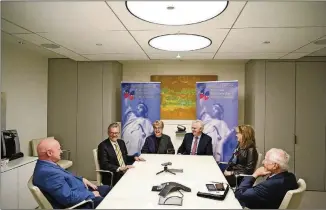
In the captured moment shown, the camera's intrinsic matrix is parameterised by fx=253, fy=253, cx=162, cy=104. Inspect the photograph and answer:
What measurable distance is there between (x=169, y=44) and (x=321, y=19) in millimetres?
1826

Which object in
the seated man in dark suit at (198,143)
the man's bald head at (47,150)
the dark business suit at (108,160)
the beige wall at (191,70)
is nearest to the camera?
the man's bald head at (47,150)

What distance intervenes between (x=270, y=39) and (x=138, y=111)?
2.96 metres

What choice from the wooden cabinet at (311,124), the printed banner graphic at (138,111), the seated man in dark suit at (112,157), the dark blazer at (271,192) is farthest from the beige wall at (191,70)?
the dark blazer at (271,192)

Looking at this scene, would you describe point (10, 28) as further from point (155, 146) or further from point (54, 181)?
point (155, 146)

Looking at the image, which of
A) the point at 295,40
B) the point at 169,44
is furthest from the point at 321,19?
the point at 169,44

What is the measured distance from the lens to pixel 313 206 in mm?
4254

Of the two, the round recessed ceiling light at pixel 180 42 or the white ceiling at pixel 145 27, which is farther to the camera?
the round recessed ceiling light at pixel 180 42

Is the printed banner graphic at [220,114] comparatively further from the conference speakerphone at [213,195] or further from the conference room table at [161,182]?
the conference speakerphone at [213,195]

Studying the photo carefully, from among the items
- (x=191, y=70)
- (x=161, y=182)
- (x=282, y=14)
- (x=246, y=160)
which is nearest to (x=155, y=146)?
(x=246, y=160)

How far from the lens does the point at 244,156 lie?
11.4ft

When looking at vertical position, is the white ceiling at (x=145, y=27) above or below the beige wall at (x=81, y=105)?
above

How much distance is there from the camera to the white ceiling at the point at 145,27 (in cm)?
230

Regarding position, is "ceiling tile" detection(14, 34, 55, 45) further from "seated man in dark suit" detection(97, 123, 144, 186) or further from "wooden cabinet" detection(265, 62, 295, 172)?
"wooden cabinet" detection(265, 62, 295, 172)

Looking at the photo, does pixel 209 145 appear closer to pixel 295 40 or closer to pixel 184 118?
pixel 184 118
